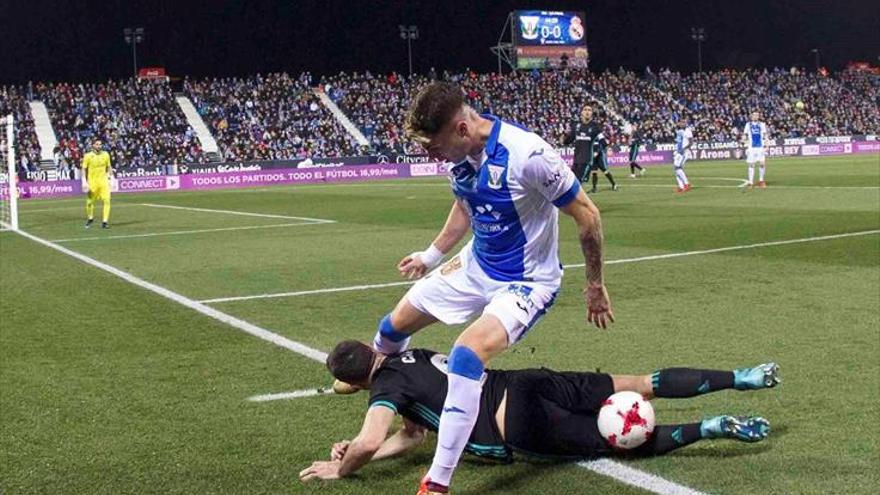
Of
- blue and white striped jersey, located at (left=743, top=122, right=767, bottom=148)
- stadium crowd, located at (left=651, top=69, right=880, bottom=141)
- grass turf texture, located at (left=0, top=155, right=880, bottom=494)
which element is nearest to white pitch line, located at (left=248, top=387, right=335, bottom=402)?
grass turf texture, located at (left=0, top=155, right=880, bottom=494)

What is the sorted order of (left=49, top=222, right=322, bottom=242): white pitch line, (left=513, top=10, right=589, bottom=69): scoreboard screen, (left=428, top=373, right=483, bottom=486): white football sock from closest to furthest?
(left=428, top=373, right=483, bottom=486): white football sock → (left=49, top=222, right=322, bottom=242): white pitch line → (left=513, top=10, right=589, bottom=69): scoreboard screen

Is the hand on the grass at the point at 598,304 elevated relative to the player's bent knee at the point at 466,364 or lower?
elevated

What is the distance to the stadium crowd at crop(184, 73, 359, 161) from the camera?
51.9 m

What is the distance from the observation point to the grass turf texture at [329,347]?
471 cm

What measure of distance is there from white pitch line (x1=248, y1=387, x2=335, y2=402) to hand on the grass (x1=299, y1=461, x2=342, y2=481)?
1.62 metres

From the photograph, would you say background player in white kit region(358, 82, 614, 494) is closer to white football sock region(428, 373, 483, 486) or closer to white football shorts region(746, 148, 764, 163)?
white football sock region(428, 373, 483, 486)

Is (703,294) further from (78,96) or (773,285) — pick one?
(78,96)

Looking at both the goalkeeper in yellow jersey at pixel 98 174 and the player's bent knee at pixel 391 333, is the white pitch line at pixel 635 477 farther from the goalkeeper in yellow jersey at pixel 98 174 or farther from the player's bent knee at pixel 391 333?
the goalkeeper in yellow jersey at pixel 98 174

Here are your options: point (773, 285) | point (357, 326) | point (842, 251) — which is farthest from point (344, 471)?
point (842, 251)

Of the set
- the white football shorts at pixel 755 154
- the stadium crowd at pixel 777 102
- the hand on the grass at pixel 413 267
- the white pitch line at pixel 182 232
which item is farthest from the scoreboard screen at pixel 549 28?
the hand on the grass at pixel 413 267

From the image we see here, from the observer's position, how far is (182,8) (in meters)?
64.8

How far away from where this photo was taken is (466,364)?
14.0 feet

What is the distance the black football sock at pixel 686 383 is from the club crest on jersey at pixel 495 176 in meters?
1.48

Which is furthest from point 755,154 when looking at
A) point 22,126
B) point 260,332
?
point 22,126
